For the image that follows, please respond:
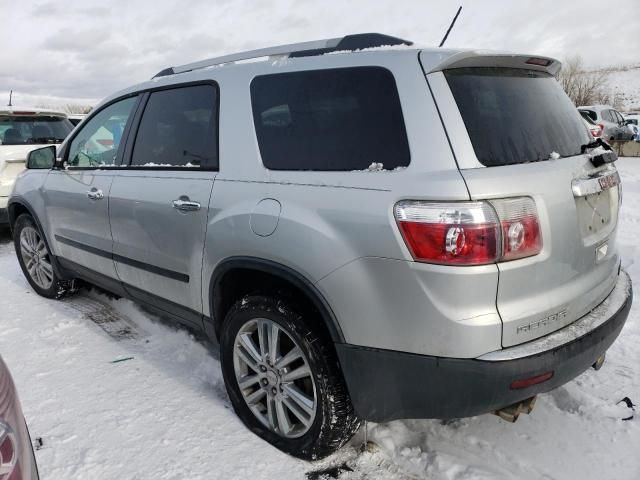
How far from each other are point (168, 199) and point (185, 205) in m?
0.20

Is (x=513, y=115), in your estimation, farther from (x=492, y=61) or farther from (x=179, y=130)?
(x=179, y=130)

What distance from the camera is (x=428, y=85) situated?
6.23 ft

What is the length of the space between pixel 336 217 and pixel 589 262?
1099mm

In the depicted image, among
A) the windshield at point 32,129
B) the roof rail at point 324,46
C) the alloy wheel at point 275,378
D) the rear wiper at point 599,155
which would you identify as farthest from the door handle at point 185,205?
the windshield at point 32,129

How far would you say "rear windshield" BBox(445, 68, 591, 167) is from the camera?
1907 millimetres

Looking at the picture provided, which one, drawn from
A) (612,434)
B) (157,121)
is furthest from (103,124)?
(612,434)

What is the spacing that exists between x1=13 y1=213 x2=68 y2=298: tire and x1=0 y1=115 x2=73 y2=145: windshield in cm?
258

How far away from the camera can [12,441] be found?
133 centimetres

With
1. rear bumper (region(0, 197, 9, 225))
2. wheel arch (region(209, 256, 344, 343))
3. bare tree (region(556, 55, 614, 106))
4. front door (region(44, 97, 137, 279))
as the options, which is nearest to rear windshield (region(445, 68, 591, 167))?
wheel arch (region(209, 256, 344, 343))

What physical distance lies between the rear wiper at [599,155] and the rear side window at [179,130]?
178cm

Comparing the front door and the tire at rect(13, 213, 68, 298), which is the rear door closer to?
the front door

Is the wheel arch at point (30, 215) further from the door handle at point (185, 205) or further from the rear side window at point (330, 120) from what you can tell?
the rear side window at point (330, 120)

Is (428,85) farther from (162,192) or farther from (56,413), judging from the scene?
(56,413)

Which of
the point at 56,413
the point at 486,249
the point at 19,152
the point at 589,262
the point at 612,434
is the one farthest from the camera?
the point at 19,152
